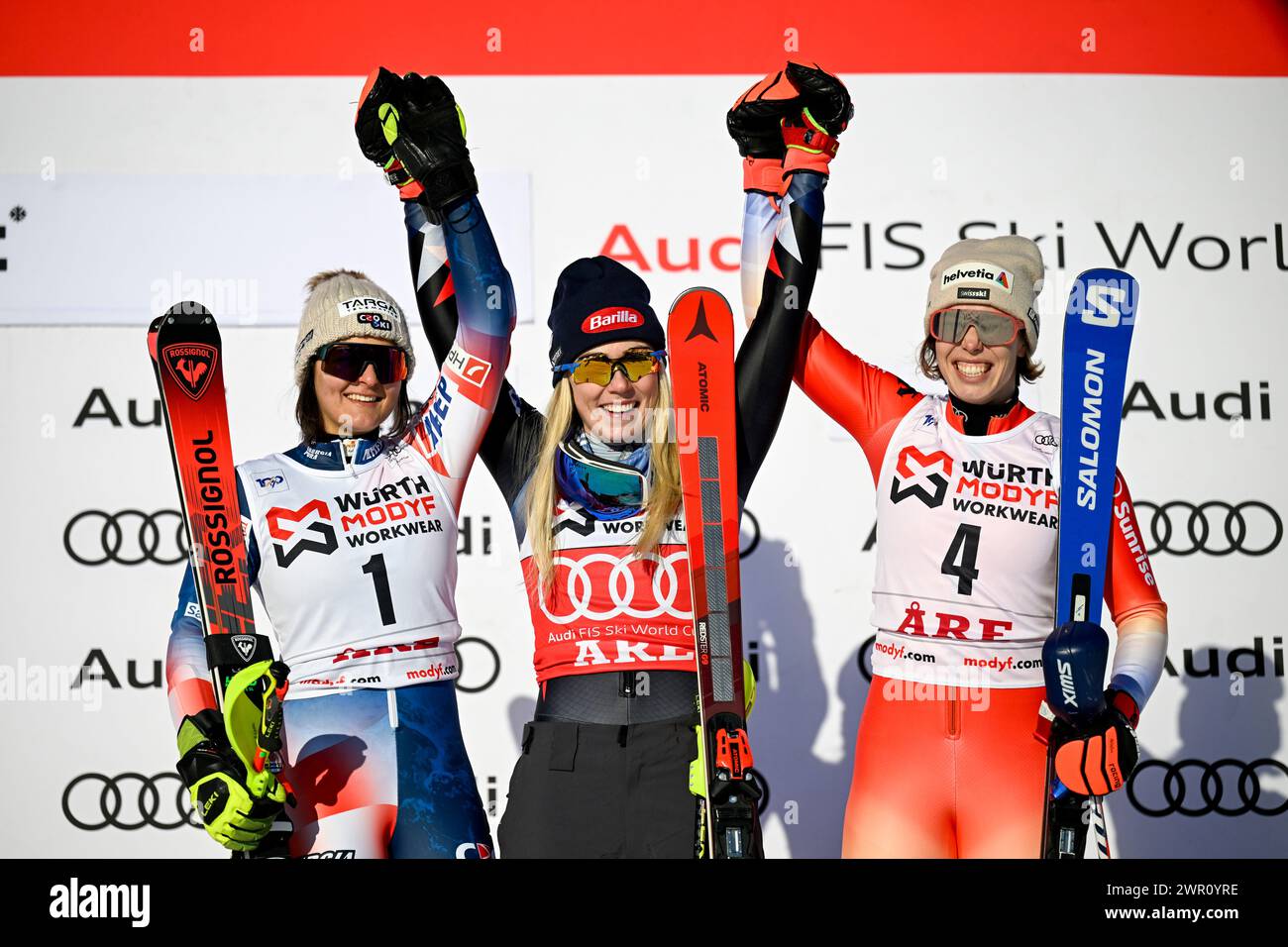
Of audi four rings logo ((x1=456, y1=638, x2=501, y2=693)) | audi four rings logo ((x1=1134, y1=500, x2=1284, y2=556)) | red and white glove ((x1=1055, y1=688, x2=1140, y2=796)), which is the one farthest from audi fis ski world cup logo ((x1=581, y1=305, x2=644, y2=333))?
audi four rings logo ((x1=1134, y1=500, x2=1284, y2=556))

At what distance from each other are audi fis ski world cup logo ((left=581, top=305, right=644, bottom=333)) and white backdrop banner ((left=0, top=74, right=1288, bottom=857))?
1.46 metres

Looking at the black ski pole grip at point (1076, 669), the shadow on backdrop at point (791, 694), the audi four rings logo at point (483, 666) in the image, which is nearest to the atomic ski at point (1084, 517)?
the black ski pole grip at point (1076, 669)

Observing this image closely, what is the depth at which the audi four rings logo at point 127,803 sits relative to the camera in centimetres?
475

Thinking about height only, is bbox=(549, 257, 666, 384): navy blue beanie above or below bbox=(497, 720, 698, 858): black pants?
above

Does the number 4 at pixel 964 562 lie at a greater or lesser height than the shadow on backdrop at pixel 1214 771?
greater

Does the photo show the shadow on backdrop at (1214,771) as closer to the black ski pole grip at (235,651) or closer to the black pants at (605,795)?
the black pants at (605,795)

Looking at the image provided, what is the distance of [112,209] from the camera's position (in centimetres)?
487

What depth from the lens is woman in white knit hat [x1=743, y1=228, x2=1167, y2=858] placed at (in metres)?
3.26

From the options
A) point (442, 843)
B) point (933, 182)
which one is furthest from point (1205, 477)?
point (442, 843)

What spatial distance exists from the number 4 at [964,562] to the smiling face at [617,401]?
2.60 feet

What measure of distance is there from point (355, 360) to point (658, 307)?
1.58 metres

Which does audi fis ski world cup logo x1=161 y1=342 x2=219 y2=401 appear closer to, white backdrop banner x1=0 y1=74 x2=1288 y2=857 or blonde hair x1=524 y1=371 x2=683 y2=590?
blonde hair x1=524 y1=371 x2=683 y2=590
